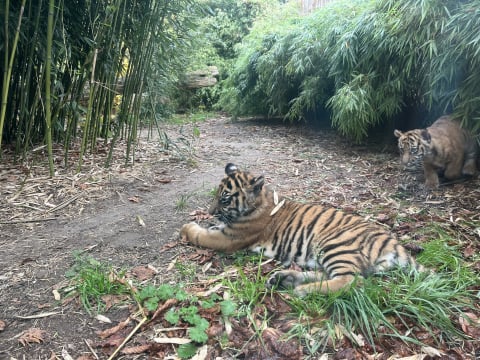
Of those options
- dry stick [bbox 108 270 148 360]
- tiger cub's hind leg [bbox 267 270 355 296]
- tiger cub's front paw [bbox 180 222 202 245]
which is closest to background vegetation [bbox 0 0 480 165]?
tiger cub's front paw [bbox 180 222 202 245]

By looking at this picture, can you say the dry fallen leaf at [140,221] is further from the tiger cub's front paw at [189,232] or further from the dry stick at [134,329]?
the dry stick at [134,329]

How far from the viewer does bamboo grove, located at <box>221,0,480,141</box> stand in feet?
14.0

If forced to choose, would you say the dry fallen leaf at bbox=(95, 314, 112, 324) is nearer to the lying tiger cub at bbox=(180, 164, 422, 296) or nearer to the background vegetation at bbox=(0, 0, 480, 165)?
the lying tiger cub at bbox=(180, 164, 422, 296)

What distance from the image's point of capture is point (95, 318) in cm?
225

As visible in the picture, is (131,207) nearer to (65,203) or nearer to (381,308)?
(65,203)

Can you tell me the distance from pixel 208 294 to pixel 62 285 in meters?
0.93

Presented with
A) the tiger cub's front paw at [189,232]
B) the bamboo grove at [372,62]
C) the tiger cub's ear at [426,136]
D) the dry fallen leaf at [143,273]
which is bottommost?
the dry fallen leaf at [143,273]

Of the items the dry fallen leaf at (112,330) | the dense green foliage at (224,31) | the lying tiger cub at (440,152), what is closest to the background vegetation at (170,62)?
the lying tiger cub at (440,152)

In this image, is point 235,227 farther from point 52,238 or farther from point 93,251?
point 52,238

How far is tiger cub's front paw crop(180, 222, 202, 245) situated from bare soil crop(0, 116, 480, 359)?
8cm

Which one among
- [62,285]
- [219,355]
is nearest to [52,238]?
[62,285]

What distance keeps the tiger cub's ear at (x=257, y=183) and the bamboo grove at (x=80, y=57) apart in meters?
2.06

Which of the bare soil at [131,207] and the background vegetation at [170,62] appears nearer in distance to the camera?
the bare soil at [131,207]

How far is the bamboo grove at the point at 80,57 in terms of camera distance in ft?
13.1
